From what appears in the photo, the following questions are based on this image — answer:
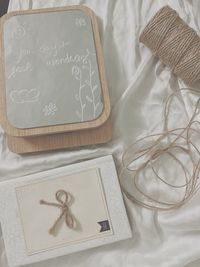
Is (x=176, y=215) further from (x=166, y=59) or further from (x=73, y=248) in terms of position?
(x=166, y=59)

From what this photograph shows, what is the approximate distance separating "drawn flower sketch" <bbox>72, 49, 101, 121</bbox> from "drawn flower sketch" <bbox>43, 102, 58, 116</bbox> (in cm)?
4

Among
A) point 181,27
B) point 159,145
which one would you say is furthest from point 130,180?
point 181,27

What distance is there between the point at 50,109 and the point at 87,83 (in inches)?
3.3

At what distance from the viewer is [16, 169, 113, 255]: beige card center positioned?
74cm

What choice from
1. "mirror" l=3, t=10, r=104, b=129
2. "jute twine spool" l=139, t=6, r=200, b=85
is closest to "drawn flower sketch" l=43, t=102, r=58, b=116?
"mirror" l=3, t=10, r=104, b=129

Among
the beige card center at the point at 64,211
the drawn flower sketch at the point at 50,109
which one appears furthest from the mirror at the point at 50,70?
the beige card center at the point at 64,211

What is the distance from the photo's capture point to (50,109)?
2.51 feet

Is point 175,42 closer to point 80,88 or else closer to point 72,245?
point 80,88

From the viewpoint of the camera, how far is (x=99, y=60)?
806 millimetres

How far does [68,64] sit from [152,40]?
0.17 meters

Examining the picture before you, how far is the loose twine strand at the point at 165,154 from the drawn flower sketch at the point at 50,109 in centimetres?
15

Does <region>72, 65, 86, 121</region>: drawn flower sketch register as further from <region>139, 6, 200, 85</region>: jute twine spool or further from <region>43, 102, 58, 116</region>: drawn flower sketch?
<region>139, 6, 200, 85</region>: jute twine spool

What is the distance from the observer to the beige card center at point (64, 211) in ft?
2.42

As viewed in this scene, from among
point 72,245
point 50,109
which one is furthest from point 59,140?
point 72,245
